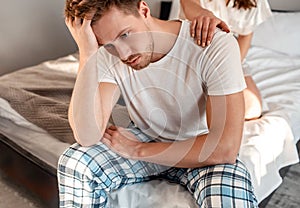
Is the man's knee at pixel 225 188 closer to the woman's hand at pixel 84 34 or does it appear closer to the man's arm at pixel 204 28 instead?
the man's arm at pixel 204 28

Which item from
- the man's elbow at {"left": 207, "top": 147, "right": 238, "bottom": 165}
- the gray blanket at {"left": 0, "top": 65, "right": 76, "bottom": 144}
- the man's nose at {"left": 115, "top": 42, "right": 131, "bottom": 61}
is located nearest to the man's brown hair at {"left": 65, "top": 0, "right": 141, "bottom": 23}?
the man's nose at {"left": 115, "top": 42, "right": 131, "bottom": 61}

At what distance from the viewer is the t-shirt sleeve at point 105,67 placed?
1414 millimetres

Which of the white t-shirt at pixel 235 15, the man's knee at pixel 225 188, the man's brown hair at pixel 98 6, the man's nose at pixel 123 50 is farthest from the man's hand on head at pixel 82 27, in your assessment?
the white t-shirt at pixel 235 15

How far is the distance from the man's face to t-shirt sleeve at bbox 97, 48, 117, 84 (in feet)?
0.29

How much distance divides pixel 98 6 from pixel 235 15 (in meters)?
0.97

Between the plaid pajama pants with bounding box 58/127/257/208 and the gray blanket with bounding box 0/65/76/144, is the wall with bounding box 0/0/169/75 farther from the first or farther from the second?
the plaid pajama pants with bounding box 58/127/257/208

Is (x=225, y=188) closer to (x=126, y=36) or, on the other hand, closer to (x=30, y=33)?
(x=126, y=36)

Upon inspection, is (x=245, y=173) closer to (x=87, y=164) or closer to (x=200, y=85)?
(x=200, y=85)

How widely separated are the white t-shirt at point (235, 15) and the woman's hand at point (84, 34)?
72 cm

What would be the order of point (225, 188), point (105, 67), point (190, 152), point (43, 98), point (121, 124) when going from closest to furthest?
1. point (225, 188)
2. point (190, 152)
3. point (105, 67)
4. point (121, 124)
5. point (43, 98)

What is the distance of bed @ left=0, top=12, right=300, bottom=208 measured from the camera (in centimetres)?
138

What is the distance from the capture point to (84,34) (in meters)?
1.31

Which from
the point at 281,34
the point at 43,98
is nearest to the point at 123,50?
the point at 43,98

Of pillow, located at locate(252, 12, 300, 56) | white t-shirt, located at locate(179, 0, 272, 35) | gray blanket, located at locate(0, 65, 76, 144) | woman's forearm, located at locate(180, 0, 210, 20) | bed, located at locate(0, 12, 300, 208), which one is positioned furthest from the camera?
pillow, located at locate(252, 12, 300, 56)
